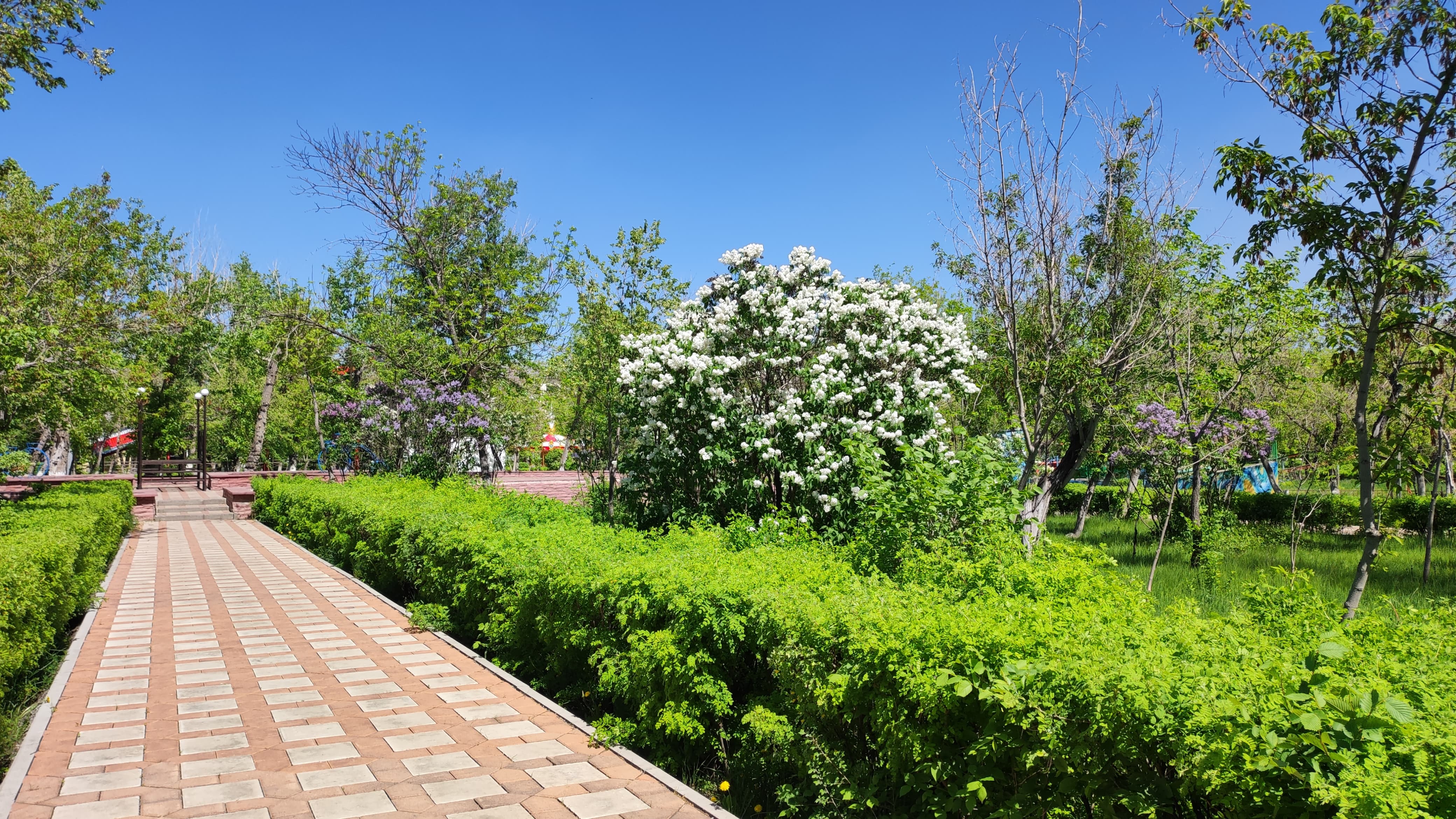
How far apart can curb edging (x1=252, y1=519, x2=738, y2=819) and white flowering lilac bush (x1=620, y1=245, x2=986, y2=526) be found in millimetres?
2536

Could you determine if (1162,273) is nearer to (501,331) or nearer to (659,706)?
(659,706)

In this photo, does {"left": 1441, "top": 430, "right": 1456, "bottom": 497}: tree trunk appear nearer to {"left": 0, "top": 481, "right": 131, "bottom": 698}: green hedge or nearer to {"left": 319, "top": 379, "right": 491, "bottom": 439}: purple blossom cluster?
{"left": 0, "top": 481, "right": 131, "bottom": 698}: green hedge

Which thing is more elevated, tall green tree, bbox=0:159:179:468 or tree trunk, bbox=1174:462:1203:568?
tall green tree, bbox=0:159:179:468

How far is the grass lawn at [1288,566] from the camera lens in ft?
27.9

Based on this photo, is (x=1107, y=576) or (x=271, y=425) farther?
(x=271, y=425)

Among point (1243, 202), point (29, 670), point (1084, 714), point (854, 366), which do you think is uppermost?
point (1243, 202)

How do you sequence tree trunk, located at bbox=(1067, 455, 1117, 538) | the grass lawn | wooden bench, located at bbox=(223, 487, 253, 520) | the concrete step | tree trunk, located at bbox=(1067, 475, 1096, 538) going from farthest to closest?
wooden bench, located at bbox=(223, 487, 253, 520) → the concrete step → tree trunk, located at bbox=(1067, 475, 1096, 538) → tree trunk, located at bbox=(1067, 455, 1117, 538) → the grass lawn

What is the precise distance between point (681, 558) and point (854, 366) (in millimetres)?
3887

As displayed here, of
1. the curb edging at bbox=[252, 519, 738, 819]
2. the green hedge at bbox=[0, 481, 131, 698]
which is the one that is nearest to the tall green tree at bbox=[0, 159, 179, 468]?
the green hedge at bbox=[0, 481, 131, 698]

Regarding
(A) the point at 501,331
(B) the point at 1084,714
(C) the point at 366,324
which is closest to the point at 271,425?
(C) the point at 366,324

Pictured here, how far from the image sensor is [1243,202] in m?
5.23

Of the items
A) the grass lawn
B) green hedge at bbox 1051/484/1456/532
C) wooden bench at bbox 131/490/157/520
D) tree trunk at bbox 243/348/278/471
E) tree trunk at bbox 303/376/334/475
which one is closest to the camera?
the grass lawn

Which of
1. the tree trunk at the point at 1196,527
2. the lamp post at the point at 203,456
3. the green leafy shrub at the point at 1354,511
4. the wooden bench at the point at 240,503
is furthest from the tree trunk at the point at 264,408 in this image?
the green leafy shrub at the point at 1354,511

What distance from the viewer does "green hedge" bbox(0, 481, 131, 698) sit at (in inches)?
211
